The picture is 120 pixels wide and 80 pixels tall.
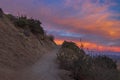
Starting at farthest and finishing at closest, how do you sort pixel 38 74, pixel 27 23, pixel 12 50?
pixel 27 23 → pixel 12 50 → pixel 38 74

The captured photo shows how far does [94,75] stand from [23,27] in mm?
17402

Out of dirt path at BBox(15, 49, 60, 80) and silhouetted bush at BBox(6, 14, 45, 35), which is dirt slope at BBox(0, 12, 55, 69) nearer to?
dirt path at BBox(15, 49, 60, 80)

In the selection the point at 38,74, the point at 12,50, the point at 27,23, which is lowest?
the point at 38,74

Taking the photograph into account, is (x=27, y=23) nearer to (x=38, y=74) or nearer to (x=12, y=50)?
(x=12, y=50)

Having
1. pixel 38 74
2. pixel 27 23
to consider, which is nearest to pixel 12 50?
pixel 38 74

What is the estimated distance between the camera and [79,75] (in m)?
19.0

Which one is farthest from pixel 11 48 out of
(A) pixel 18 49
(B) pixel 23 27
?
(B) pixel 23 27

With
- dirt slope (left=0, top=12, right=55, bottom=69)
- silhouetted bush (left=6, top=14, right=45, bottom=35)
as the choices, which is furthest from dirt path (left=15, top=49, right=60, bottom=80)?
silhouetted bush (left=6, top=14, right=45, bottom=35)

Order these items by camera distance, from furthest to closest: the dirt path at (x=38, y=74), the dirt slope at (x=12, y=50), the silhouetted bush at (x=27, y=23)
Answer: the silhouetted bush at (x=27, y=23) < the dirt slope at (x=12, y=50) < the dirt path at (x=38, y=74)

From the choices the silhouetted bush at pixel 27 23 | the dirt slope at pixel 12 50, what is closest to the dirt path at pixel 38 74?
the dirt slope at pixel 12 50

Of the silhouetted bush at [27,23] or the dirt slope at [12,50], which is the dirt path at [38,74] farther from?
the silhouetted bush at [27,23]

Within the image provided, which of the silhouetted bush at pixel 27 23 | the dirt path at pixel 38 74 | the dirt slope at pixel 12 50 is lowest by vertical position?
the dirt path at pixel 38 74

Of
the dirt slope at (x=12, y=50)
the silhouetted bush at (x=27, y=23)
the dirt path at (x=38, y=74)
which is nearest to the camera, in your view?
the dirt path at (x=38, y=74)

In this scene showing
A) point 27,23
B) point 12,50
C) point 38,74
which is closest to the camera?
point 38,74
